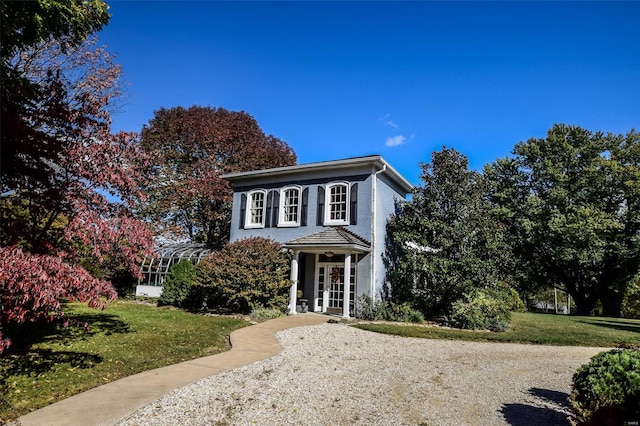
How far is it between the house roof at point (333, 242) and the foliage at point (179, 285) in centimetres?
511

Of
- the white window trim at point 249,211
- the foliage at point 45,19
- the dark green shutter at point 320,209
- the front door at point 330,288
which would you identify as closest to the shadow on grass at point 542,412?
the foliage at point 45,19

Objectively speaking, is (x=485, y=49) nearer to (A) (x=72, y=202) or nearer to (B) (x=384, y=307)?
(B) (x=384, y=307)

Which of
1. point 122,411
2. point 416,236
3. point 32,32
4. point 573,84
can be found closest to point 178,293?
point 416,236

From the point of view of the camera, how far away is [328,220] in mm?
15945

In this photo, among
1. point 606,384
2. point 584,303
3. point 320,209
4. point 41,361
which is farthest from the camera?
point 584,303

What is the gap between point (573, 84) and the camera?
1055cm

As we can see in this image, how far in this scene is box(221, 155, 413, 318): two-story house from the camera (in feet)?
48.0

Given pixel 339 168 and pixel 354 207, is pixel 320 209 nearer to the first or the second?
pixel 354 207

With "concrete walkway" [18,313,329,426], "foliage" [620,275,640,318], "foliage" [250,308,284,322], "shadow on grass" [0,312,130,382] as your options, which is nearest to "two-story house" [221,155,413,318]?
"foliage" [250,308,284,322]

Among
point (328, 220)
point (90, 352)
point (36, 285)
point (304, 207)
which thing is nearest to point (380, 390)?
point (36, 285)

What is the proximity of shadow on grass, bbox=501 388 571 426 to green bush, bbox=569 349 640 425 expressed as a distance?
0.26m

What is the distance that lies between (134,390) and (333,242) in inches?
375

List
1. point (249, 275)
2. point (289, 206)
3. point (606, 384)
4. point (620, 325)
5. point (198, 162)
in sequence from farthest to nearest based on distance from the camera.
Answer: point (198, 162) → point (289, 206) → point (620, 325) → point (249, 275) → point (606, 384)

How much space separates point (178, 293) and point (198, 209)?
9.28 metres
